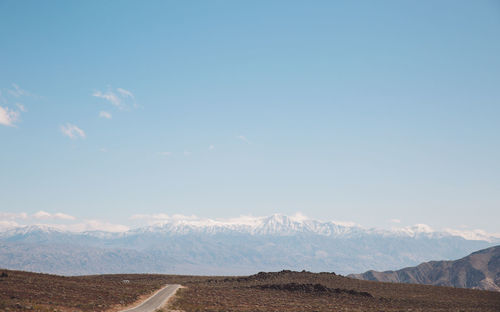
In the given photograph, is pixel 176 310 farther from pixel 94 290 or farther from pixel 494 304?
pixel 494 304

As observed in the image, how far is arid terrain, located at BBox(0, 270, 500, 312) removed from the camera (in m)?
44.7

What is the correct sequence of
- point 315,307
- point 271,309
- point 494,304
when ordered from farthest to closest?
point 494,304 → point 315,307 → point 271,309

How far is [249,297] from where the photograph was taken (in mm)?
62344

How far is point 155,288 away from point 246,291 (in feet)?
51.5

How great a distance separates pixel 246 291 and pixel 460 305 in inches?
1360

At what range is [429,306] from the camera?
2405 inches

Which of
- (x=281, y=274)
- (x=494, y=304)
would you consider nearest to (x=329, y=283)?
(x=281, y=274)

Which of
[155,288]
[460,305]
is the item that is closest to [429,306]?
[460,305]

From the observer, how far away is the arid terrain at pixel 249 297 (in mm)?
44747

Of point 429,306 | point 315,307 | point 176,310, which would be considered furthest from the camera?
point 429,306

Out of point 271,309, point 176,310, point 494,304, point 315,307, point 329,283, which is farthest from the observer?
point 329,283

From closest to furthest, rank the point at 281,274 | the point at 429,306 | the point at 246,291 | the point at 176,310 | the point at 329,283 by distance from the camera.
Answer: the point at 176,310 → the point at 429,306 → the point at 246,291 → the point at 329,283 → the point at 281,274

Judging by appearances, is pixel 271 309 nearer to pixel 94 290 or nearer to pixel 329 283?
pixel 94 290

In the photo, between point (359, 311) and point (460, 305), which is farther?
point (460, 305)
